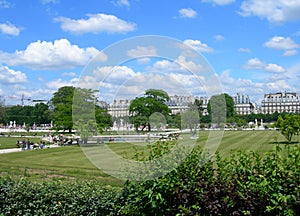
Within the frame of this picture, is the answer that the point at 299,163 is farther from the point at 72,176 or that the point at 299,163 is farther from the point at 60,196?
the point at 72,176

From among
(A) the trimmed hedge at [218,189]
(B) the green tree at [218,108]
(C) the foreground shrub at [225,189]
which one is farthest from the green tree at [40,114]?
(C) the foreground shrub at [225,189]

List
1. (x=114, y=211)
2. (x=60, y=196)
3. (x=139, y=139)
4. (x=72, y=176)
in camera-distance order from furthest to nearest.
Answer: (x=72, y=176)
(x=139, y=139)
(x=60, y=196)
(x=114, y=211)

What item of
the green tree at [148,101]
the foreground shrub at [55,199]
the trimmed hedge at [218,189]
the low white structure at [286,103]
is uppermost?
the low white structure at [286,103]

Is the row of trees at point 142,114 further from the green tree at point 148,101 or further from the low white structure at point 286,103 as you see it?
the low white structure at point 286,103

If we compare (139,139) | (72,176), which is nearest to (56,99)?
(72,176)

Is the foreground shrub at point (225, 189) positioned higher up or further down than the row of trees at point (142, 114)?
further down

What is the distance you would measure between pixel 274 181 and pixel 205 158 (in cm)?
148

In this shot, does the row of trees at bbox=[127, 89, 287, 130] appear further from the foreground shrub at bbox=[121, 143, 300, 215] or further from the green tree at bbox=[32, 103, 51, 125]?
the green tree at bbox=[32, 103, 51, 125]

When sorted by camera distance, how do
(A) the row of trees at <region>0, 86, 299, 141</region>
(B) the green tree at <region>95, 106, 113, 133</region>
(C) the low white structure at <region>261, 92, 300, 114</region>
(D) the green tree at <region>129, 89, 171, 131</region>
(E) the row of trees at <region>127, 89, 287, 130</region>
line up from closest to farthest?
(E) the row of trees at <region>127, 89, 287, 130</region> → (A) the row of trees at <region>0, 86, 299, 141</region> → (D) the green tree at <region>129, 89, 171, 131</region> → (B) the green tree at <region>95, 106, 113, 133</region> → (C) the low white structure at <region>261, 92, 300, 114</region>

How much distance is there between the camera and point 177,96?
1081 centimetres

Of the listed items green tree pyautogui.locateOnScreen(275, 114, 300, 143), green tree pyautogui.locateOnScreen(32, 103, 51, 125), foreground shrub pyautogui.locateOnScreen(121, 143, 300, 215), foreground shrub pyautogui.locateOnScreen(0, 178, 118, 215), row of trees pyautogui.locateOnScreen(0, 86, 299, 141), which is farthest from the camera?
green tree pyautogui.locateOnScreen(32, 103, 51, 125)

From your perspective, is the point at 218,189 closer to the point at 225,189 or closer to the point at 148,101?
the point at 225,189

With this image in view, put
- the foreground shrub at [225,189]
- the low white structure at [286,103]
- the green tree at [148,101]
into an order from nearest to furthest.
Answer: the foreground shrub at [225,189] → the green tree at [148,101] → the low white structure at [286,103]

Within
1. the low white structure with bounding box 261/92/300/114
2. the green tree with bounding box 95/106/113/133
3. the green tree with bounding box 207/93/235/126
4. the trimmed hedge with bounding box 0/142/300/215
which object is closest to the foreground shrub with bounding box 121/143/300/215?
the trimmed hedge with bounding box 0/142/300/215
